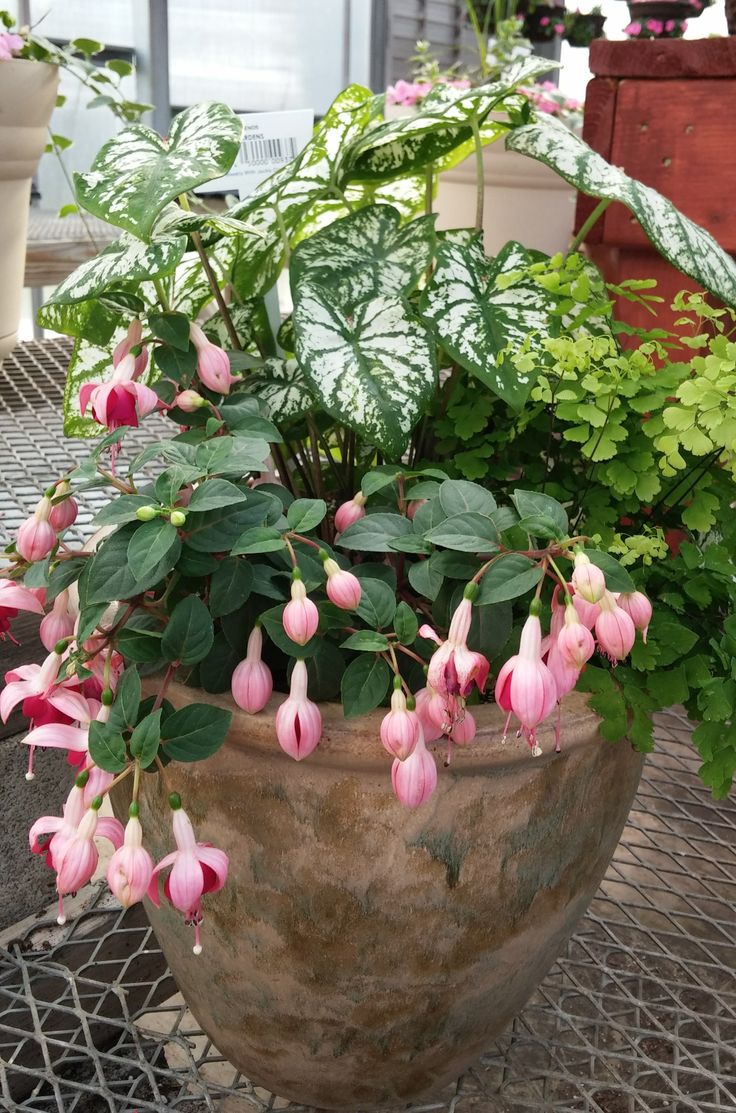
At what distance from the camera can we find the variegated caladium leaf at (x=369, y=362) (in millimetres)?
637

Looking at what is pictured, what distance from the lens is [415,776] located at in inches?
19.4

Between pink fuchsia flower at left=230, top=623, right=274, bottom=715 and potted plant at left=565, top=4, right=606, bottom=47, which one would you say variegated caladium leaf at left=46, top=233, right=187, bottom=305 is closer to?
pink fuchsia flower at left=230, top=623, right=274, bottom=715

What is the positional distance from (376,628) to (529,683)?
11 cm

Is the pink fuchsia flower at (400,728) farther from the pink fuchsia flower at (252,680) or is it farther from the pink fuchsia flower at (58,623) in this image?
the pink fuchsia flower at (58,623)

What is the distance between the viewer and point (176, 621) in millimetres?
539

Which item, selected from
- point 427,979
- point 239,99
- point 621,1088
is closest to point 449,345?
point 427,979

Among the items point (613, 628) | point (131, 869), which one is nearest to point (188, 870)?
point (131, 869)

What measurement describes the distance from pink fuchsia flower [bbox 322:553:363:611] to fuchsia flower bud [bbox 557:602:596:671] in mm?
108

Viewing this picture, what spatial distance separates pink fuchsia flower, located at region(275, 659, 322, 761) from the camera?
0.51 metres

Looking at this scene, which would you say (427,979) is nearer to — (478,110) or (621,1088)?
(621,1088)

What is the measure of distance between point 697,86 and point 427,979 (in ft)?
4.02

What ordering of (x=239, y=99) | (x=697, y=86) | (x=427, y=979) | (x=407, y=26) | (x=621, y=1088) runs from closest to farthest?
(x=427, y=979)
(x=621, y=1088)
(x=697, y=86)
(x=239, y=99)
(x=407, y=26)

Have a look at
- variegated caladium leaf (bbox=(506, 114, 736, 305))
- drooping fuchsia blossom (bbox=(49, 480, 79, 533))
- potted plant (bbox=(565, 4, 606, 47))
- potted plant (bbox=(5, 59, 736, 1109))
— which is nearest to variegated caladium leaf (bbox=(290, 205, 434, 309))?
potted plant (bbox=(5, 59, 736, 1109))

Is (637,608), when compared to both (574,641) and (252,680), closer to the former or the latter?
(574,641)
